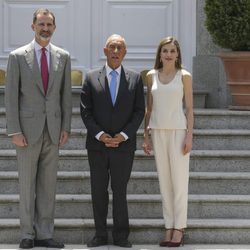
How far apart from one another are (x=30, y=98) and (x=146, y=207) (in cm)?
139

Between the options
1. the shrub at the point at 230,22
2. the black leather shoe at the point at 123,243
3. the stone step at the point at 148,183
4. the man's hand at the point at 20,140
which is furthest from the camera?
the shrub at the point at 230,22

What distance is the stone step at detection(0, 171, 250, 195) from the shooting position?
715cm

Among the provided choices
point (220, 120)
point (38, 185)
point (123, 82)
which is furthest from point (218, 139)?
point (38, 185)

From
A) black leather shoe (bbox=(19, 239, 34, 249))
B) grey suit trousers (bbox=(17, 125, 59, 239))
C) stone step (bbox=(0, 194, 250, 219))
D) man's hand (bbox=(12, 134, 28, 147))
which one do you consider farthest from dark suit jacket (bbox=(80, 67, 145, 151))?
black leather shoe (bbox=(19, 239, 34, 249))

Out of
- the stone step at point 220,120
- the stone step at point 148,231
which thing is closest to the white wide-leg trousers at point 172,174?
the stone step at point 148,231

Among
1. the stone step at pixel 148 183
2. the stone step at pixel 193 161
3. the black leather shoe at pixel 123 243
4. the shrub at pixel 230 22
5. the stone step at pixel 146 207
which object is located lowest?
the black leather shoe at pixel 123 243

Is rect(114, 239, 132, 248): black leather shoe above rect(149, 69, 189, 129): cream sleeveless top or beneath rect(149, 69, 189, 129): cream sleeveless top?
beneath

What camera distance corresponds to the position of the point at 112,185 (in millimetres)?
6500

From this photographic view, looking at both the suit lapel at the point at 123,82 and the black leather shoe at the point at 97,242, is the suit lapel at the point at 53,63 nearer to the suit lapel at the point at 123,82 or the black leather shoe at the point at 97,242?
the suit lapel at the point at 123,82

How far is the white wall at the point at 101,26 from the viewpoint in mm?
9055

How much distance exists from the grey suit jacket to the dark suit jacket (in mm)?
235

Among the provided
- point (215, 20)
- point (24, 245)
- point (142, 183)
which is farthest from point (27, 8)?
point (24, 245)

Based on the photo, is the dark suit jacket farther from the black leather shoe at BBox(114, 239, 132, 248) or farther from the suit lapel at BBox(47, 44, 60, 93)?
the black leather shoe at BBox(114, 239, 132, 248)

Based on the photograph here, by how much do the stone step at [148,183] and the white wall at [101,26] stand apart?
2087 mm
